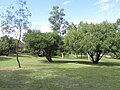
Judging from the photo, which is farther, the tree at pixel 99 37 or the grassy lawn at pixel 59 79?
the tree at pixel 99 37

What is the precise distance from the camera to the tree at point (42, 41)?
35.1 m

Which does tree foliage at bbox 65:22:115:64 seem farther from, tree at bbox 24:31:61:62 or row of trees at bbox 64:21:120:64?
tree at bbox 24:31:61:62


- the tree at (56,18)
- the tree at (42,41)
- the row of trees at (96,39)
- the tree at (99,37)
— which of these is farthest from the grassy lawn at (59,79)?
the tree at (56,18)

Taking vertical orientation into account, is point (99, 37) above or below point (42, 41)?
above

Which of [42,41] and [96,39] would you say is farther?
[42,41]

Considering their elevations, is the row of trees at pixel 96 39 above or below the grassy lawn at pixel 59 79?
above

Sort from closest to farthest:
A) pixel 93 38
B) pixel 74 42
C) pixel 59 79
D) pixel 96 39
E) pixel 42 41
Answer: pixel 59 79, pixel 96 39, pixel 93 38, pixel 74 42, pixel 42 41

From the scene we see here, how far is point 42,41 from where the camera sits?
115ft

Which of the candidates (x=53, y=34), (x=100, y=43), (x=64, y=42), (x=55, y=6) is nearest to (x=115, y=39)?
(x=100, y=43)

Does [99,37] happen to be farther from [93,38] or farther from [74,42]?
[74,42]

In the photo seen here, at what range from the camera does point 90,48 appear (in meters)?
30.8

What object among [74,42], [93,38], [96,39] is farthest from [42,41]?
[96,39]

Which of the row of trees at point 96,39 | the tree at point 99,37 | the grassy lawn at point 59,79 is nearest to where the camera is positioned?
the grassy lawn at point 59,79

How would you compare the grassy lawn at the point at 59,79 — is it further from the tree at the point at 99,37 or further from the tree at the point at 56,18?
the tree at the point at 56,18
